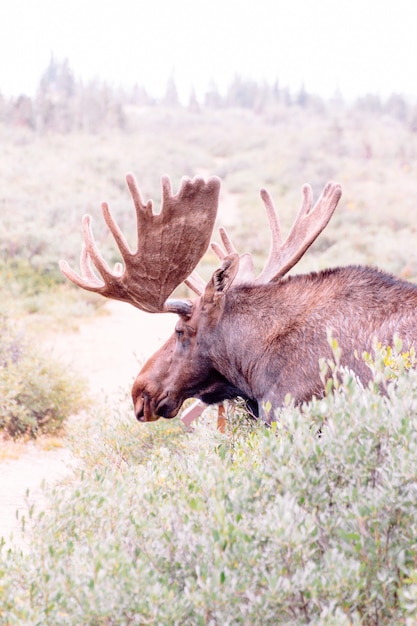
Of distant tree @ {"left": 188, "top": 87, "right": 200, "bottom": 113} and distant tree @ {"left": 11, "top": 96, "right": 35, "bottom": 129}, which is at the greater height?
distant tree @ {"left": 11, "top": 96, "right": 35, "bottom": 129}

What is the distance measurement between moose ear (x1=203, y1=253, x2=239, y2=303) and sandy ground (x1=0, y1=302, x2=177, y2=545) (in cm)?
166

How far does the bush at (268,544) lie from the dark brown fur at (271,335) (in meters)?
1.03

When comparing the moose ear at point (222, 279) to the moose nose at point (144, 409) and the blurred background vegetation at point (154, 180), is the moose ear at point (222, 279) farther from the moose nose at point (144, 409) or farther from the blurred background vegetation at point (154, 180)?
the blurred background vegetation at point (154, 180)

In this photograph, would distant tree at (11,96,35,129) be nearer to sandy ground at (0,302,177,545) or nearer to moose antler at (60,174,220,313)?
sandy ground at (0,302,177,545)

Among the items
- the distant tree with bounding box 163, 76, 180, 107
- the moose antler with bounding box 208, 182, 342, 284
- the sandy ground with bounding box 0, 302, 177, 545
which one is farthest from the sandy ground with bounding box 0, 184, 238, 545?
the distant tree with bounding box 163, 76, 180, 107

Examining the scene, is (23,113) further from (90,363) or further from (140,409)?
(140,409)

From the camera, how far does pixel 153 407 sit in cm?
454

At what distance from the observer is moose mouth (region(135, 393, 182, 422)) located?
450 cm

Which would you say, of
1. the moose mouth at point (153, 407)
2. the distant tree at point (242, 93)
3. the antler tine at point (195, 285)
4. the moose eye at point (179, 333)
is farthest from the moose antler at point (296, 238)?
the distant tree at point (242, 93)

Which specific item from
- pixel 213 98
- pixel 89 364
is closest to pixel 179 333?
pixel 89 364

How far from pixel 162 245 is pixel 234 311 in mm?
567

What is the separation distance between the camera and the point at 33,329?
45.2 ft

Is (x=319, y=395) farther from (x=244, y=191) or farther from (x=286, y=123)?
(x=286, y=123)

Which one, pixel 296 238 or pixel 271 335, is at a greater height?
pixel 296 238
